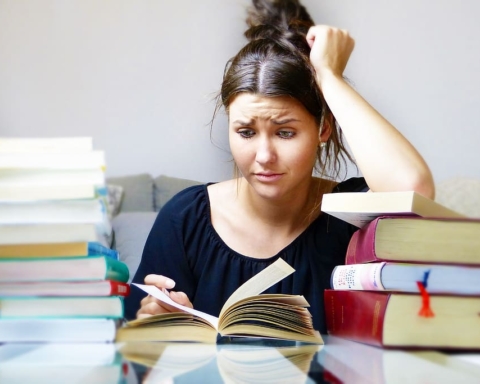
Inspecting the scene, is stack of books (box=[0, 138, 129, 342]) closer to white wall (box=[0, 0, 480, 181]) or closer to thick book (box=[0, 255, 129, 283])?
thick book (box=[0, 255, 129, 283])

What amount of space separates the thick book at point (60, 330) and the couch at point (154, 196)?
2.21 feet

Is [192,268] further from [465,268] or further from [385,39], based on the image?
[385,39]

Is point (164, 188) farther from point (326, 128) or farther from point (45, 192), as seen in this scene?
point (45, 192)

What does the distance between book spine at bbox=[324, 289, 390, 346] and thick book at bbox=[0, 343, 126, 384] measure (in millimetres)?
284

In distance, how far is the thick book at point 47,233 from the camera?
651 millimetres

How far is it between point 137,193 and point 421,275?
3.19 ft

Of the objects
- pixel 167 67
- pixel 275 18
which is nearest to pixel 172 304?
pixel 275 18

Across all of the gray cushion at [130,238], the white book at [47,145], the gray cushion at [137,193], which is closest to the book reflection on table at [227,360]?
the white book at [47,145]

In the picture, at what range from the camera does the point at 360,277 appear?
756 millimetres

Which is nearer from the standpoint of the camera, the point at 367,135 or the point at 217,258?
the point at 367,135

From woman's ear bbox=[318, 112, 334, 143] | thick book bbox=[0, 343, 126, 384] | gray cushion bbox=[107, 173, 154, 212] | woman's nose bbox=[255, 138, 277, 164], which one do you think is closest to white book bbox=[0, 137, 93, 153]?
thick book bbox=[0, 343, 126, 384]

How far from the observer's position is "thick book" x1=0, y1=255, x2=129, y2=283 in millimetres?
665

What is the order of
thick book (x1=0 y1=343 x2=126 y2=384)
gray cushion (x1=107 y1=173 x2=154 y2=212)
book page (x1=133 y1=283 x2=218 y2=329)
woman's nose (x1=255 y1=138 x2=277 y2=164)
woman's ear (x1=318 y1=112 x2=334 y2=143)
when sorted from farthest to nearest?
gray cushion (x1=107 y1=173 x2=154 y2=212)
woman's ear (x1=318 y1=112 x2=334 y2=143)
woman's nose (x1=255 y1=138 x2=277 y2=164)
book page (x1=133 y1=283 x2=218 y2=329)
thick book (x1=0 y1=343 x2=126 y2=384)

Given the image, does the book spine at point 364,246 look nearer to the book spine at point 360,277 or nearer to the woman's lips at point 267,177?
the book spine at point 360,277
